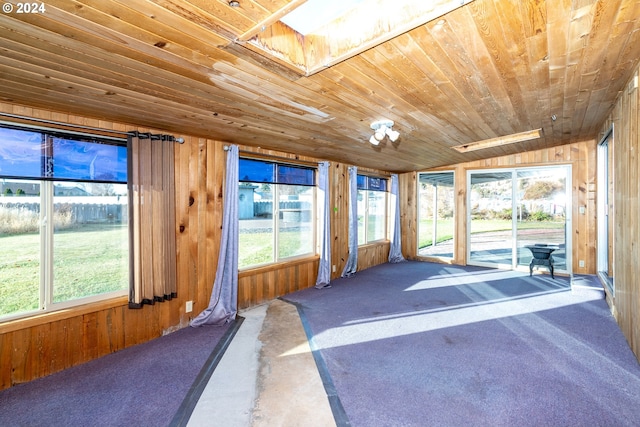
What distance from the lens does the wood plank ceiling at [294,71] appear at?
137cm

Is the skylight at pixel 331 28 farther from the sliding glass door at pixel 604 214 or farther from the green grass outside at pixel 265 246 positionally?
the sliding glass door at pixel 604 214

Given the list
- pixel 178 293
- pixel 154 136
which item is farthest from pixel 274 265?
pixel 154 136

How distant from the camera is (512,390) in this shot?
2.15 meters

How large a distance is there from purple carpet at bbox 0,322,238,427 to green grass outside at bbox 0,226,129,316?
25.3 inches

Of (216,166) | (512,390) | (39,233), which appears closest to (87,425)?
(39,233)

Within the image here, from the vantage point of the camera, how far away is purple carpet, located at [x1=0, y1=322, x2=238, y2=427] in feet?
6.30

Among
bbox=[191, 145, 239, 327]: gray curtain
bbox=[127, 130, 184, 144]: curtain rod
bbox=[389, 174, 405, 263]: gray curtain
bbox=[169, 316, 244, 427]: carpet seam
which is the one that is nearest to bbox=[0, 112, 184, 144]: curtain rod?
bbox=[127, 130, 184, 144]: curtain rod

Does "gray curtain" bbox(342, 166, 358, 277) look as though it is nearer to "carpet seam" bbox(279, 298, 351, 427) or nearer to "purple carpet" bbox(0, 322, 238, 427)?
"carpet seam" bbox(279, 298, 351, 427)

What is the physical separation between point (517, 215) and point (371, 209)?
2.92 m

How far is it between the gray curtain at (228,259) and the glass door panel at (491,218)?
16.9ft

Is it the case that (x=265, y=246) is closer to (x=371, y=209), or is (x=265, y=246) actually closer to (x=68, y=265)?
(x=68, y=265)

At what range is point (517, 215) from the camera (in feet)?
19.3

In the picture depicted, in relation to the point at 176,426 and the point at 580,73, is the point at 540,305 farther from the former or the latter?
the point at 176,426

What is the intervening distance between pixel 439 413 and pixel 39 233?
3.41 meters
